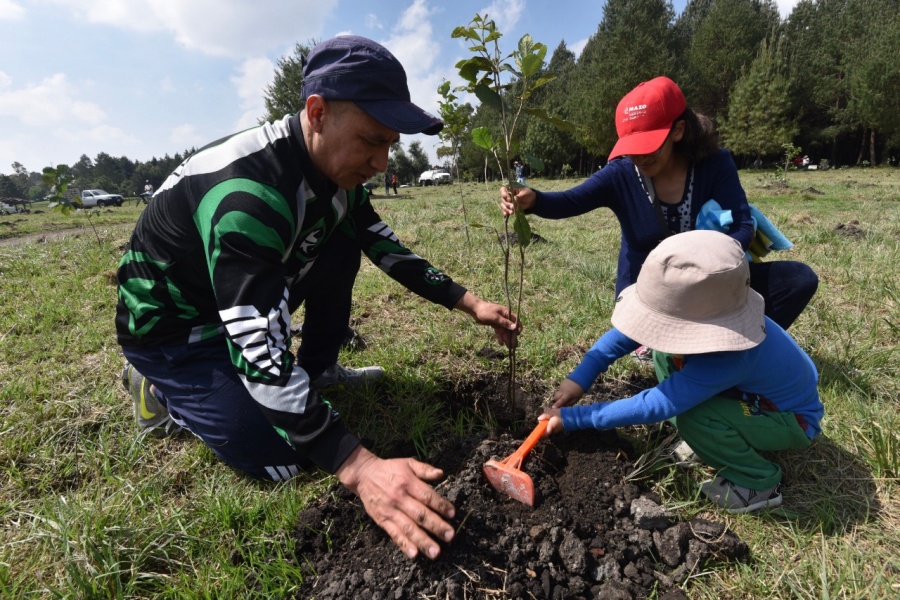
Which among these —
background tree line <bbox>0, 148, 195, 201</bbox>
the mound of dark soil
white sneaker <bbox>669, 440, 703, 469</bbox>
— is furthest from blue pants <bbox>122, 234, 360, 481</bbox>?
background tree line <bbox>0, 148, 195, 201</bbox>

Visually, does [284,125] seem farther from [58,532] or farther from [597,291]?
[597,291]

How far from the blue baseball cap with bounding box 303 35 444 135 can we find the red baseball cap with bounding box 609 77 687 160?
3.55 feet

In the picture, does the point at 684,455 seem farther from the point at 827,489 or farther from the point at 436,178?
the point at 436,178

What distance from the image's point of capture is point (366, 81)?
54.7 inches

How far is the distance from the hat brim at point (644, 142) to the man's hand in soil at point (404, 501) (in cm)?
167

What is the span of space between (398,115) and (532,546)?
4.38ft

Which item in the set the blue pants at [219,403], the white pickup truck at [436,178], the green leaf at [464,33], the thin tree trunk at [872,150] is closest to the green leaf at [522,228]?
the green leaf at [464,33]

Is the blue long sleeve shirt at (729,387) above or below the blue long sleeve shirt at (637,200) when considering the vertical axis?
below

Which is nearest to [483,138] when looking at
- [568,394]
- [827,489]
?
[568,394]

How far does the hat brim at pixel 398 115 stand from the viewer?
4.55ft

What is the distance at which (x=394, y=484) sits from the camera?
1150 mm

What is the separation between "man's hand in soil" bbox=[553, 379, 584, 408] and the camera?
1.74m

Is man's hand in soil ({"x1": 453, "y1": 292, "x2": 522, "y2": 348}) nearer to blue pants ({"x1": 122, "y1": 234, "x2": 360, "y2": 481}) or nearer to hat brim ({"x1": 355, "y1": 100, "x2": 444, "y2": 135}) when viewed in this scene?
blue pants ({"x1": 122, "y1": 234, "x2": 360, "y2": 481})

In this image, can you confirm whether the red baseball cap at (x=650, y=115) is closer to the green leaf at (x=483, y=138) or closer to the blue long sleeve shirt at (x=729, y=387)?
the green leaf at (x=483, y=138)
